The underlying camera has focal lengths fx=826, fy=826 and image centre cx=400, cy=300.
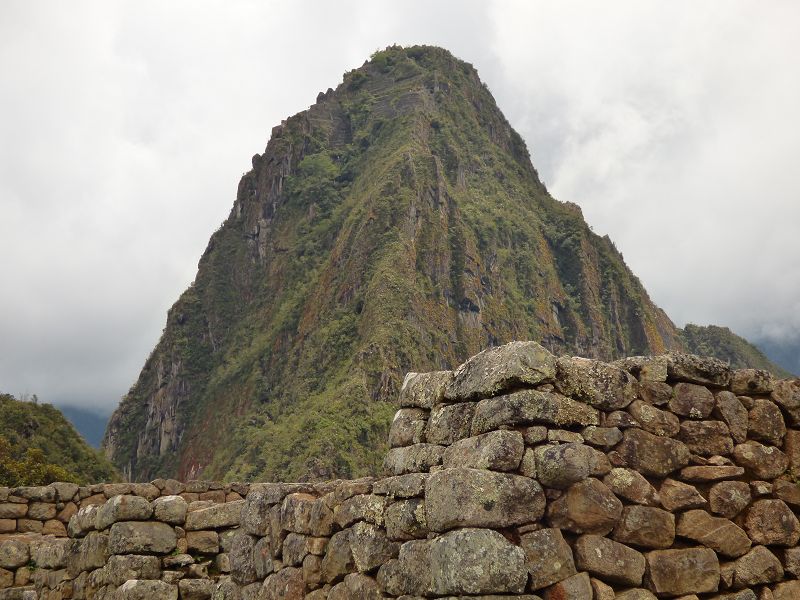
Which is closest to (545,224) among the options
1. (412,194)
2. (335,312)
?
(412,194)

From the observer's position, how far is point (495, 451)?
563 cm

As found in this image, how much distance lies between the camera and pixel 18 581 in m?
11.1

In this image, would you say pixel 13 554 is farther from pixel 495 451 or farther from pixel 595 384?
pixel 595 384

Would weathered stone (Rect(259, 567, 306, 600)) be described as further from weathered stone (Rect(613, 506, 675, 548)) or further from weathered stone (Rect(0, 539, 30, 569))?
weathered stone (Rect(0, 539, 30, 569))

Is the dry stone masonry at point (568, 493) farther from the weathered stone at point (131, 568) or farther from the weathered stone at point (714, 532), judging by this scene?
the weathered stone at point (131, 568)

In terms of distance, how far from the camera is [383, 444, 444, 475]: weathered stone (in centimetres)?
633

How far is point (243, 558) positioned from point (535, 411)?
3839 mm

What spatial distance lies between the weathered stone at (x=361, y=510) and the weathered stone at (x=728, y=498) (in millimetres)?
2434

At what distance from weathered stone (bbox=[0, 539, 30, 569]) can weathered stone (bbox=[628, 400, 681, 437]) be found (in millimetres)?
8892

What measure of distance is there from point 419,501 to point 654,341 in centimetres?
17318

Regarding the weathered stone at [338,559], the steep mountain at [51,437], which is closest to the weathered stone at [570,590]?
the weathered stone at [338,559]

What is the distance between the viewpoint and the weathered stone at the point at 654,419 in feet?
19.6

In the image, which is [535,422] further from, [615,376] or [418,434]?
[418,434]

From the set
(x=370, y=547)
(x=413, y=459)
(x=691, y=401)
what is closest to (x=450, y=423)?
(x=413, y=459)
